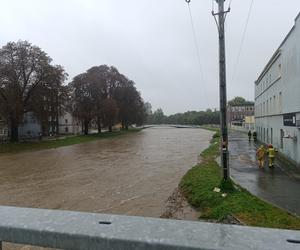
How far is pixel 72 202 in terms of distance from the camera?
1505 cm

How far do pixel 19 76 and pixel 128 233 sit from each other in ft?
158

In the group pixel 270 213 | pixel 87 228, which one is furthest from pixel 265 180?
pixel 87 228

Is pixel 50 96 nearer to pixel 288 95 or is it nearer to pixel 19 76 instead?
pixel 19 76

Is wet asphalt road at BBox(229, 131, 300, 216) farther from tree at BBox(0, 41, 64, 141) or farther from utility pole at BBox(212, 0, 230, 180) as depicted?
tree at BBox(0, 41, 64, 141)

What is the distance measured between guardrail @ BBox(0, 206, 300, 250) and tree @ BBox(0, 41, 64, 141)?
4460cm

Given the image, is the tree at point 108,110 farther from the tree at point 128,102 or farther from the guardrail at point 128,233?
the guardrail at point 128,233

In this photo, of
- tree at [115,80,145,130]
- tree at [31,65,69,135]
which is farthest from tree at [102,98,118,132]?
tree at [31,65,69,135]

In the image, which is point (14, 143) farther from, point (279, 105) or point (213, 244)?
point (213, 244)

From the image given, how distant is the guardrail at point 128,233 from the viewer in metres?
2.06

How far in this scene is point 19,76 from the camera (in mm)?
47062

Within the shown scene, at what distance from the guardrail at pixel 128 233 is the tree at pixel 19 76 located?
4460 centimetres

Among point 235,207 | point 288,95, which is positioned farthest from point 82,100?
point 235,207

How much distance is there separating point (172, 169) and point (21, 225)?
885 inches

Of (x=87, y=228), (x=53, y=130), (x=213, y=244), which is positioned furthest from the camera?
(x=53, y=130)
